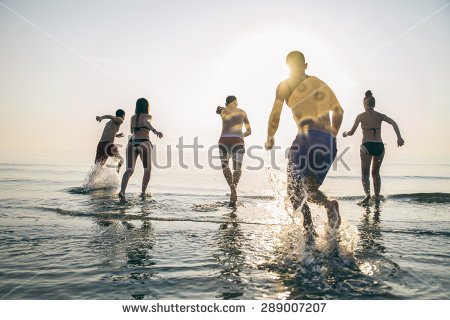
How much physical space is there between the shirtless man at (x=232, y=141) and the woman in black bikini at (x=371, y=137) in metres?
2.38

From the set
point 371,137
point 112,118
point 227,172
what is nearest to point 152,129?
point 227,172

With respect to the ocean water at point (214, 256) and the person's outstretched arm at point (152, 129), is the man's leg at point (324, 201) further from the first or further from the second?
the person's outstretched arm at point (152, 129)

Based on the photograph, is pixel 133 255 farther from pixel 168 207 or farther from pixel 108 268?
pixel 168 207

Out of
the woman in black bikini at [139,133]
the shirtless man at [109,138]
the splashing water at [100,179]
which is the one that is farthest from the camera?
the splashing water at [100,179]

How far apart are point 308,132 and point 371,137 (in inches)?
168

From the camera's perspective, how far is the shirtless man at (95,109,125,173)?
9116 mm

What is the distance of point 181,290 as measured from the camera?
2.36m

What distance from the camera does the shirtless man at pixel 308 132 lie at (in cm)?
371

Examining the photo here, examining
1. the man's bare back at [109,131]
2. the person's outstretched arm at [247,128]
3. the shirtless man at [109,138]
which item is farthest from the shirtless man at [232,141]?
the man's bare back at [109,131]

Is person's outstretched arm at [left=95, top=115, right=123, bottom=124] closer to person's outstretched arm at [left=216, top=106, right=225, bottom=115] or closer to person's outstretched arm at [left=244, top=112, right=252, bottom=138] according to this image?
person's outstretched arm at [left=216, top=106, right=225, bottom=115]

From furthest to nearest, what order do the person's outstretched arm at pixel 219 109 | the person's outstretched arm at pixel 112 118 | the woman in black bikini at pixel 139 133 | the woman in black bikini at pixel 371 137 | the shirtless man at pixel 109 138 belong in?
the shirtless man at pixel 109 138, the person's outstretched arm at pixel 112 118, the woman in black bikini at pixel 139 133, the woman in black bikini at pixel 371 137, the person's outstretched arm at pixel 219 109

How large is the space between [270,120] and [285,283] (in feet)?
6.77

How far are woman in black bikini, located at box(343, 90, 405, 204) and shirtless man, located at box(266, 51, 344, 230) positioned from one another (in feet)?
12.1

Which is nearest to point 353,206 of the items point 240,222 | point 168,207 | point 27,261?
point 240,222
